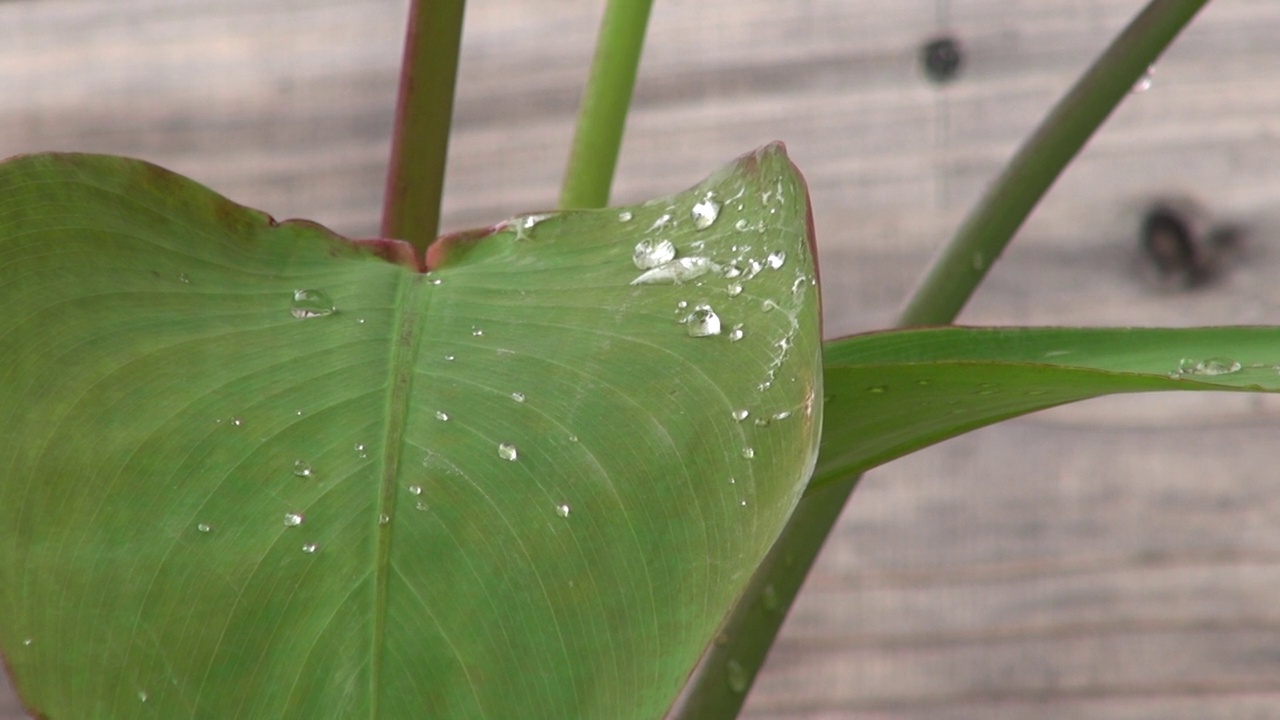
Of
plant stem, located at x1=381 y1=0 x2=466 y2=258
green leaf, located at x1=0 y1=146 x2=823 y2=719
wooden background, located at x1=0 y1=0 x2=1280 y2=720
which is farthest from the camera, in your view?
wooden background, located at x1=0 y1=0 x2=1280 y2=720

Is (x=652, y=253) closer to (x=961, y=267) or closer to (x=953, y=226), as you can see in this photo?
(x=961, y=267)

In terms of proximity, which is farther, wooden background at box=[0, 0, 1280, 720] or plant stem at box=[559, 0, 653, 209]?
wooden background at box=[0, 0, 1280, 720]

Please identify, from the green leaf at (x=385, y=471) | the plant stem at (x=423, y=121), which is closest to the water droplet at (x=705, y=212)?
the green leaf at (x=385, y=471)

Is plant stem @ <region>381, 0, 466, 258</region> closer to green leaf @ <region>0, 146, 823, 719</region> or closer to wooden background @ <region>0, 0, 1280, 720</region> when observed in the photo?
green leaf @ <region>0, 146, 823, 719</region>

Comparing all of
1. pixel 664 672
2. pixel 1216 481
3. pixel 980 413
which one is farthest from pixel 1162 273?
pixel 664 672

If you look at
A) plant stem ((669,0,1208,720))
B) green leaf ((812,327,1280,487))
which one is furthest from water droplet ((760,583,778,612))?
green leaf ((812,327,1280,487))

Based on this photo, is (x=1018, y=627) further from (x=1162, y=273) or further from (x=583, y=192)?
(x=583, y=192)
